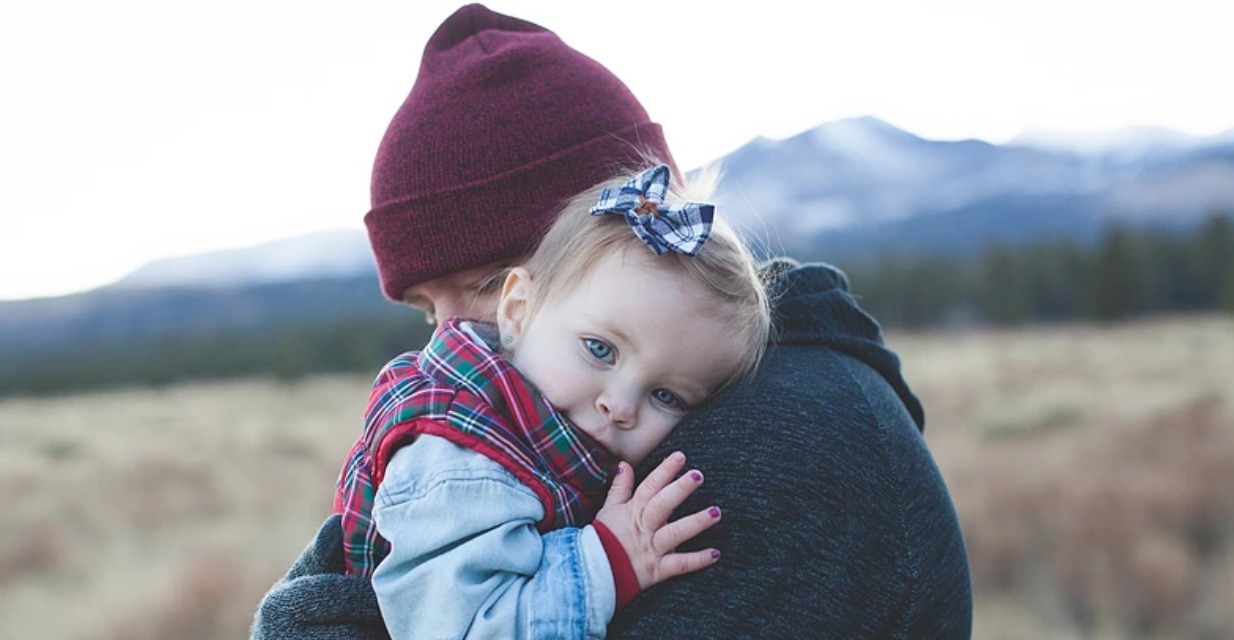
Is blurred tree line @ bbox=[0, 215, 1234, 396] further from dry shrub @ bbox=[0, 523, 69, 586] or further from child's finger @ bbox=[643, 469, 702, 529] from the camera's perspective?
child's finger @ bbox=[643, 469, 702, 529]

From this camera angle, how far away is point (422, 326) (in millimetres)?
37688

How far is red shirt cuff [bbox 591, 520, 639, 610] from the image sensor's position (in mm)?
1511

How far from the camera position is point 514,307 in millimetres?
1907

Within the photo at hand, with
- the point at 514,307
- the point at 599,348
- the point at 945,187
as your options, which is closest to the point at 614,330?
the point at 599,348

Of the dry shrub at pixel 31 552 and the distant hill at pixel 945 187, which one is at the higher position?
the dry shrub at pixel 31 552

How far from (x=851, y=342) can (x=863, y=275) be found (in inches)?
1697

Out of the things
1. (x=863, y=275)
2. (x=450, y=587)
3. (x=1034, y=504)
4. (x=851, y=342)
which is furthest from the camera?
(x=863, y=275)

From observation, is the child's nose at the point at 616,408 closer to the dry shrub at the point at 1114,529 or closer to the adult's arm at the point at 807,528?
the adult's arm at the point at 807,528

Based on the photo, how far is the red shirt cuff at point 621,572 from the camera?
1.51 m

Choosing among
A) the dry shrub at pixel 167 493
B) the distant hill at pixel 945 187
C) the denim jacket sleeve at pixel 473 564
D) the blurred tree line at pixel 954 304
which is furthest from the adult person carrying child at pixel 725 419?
the distant hill at pixel 945 187

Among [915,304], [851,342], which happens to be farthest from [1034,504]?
[915,304]

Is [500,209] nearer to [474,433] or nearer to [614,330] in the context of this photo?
[614,330]

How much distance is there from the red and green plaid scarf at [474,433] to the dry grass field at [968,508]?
5178mm

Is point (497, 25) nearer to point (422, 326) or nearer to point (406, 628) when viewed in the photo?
point (406, 628)
